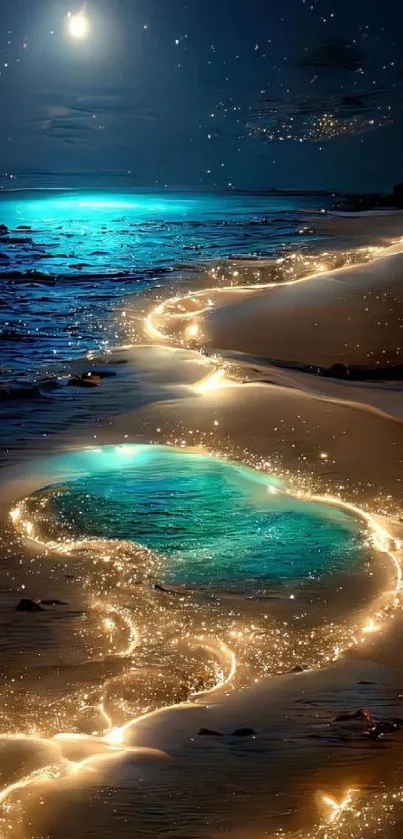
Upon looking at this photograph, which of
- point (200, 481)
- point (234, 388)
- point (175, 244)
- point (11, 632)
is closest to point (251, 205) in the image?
point (175, 244)

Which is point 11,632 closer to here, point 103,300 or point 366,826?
point 366,826

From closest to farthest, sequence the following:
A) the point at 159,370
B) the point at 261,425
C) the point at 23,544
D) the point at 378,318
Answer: the point at 23,544 → the point at 261,425 → the point at 159,370 → the point at 378,318

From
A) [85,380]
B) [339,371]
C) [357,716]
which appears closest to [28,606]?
[357,716]

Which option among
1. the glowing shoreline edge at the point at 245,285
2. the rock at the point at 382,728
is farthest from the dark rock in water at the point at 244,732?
the glowing shoreline edge at the point at 245,285

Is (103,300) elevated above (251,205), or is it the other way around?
(251,205)

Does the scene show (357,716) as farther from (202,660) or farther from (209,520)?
(209,520)

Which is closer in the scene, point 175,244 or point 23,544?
point 23,544

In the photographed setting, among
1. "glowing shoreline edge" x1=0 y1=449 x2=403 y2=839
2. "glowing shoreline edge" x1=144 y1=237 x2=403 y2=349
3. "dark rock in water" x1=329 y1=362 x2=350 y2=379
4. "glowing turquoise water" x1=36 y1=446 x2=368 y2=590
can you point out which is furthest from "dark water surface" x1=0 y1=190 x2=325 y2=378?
"glowing shoreline edge" x1=0 y1=449 x2=403 y2=839

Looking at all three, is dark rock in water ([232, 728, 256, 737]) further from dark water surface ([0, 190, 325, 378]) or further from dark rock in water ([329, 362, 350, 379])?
dark water surface ([0, 190, 325, 378])

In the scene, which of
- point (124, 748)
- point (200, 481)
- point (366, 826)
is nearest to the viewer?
point (366, 826)
